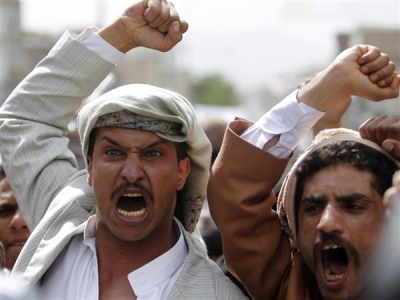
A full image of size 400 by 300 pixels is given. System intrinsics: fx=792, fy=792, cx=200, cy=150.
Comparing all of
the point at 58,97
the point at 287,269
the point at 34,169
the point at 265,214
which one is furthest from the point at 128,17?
the point at 287,269

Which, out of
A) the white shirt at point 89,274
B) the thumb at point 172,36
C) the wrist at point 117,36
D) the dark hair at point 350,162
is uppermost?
the thumb at point 172,36

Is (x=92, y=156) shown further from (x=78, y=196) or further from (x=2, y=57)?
(x=2, y=57)

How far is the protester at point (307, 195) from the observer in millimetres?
3184

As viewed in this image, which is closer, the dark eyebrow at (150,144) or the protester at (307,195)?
the protester at (307,195)

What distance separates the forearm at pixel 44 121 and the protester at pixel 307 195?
88 centimetres

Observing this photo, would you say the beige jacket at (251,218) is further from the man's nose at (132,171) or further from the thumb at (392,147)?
the thumb at (392,147)

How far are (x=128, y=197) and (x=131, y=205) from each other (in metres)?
0.04

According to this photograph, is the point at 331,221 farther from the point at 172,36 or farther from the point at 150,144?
the point at 172,36

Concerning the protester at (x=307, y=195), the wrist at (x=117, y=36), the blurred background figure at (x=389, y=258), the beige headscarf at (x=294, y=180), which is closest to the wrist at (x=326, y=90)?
the protester at (x=307, y=195)

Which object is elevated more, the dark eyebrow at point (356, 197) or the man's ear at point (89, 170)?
the dark eyebrow at point (356, 197)

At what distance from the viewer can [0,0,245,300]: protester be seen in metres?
3.38

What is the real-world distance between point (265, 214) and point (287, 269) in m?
0.27

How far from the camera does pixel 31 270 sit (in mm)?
3422

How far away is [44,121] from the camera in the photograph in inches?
157
